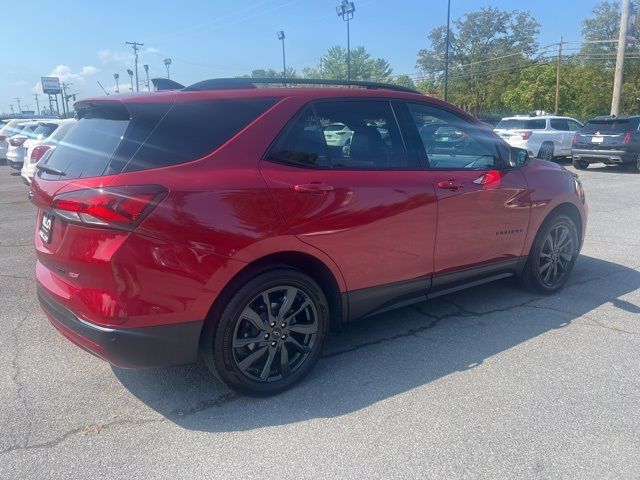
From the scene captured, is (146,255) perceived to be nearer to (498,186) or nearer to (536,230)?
(498,186)

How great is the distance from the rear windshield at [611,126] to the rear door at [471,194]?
13686mm

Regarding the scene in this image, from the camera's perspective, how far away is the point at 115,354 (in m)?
2.68

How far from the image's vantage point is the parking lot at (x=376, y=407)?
2.52 meters

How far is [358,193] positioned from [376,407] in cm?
129

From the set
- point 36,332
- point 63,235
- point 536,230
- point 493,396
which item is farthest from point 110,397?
point 536,230

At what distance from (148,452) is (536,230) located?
359 cm

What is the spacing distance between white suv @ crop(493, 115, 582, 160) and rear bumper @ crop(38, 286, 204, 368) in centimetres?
1597

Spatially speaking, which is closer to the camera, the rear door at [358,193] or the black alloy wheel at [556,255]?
the rear door at [358,193]

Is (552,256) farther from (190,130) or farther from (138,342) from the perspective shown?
(138,342)

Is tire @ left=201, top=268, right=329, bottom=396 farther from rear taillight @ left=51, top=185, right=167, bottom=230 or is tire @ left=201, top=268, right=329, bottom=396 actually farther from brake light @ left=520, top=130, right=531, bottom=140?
brake light @ left=520, top=130, right=531, bottom=140

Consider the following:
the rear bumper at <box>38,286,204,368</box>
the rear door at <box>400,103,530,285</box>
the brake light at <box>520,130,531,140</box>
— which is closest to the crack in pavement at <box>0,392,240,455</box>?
the rear bumper at <box>38,286,204,368</box>

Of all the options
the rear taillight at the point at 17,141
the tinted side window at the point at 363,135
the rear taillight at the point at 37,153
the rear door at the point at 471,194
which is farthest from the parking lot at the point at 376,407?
the rear taillight at the point at 17,141

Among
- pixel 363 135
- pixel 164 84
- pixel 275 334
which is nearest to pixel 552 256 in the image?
pixel 363 135

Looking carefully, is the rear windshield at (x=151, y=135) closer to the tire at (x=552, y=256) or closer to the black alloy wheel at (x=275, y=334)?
the black alloy wheel at (x=275, y=334)
